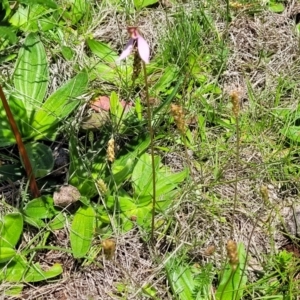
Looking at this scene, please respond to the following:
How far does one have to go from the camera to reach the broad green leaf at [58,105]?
7.24 feet

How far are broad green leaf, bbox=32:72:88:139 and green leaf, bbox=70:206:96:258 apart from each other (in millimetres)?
342

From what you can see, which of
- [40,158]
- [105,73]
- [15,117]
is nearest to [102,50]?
[105,73]

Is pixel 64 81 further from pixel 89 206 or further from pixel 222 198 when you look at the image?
pixel 222 198

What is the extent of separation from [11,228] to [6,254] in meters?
0.09

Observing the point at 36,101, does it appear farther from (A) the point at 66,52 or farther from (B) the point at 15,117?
(A) the point at 66,52

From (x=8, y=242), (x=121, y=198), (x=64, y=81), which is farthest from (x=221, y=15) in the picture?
(x=8, y=242)

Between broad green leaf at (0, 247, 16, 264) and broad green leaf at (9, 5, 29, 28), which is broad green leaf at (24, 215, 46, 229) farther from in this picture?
broad green leaf at (9, 5, 29, 28)

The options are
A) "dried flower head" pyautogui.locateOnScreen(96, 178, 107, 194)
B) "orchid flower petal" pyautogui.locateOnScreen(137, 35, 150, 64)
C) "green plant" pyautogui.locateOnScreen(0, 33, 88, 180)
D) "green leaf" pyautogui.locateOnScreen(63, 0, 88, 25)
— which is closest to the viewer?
"orchid flower petal" pyautogui.locateOnScreen(137, 35, 150, 64)

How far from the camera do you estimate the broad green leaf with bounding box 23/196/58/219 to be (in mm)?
2008

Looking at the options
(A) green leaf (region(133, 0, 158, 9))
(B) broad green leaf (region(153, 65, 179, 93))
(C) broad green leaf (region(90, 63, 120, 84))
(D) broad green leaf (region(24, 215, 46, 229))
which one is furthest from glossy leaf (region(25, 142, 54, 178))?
(A) green leaf (region(133, 0, 158, 9))

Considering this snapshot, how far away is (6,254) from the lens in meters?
1.92

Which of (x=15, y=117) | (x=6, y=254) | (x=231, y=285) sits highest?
(x=15, y=117)

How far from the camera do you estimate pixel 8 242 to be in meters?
1.95

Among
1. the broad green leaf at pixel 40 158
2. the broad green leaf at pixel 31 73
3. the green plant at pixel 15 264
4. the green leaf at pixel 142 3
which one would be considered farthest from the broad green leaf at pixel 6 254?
the green leaf at pixel 142 3
